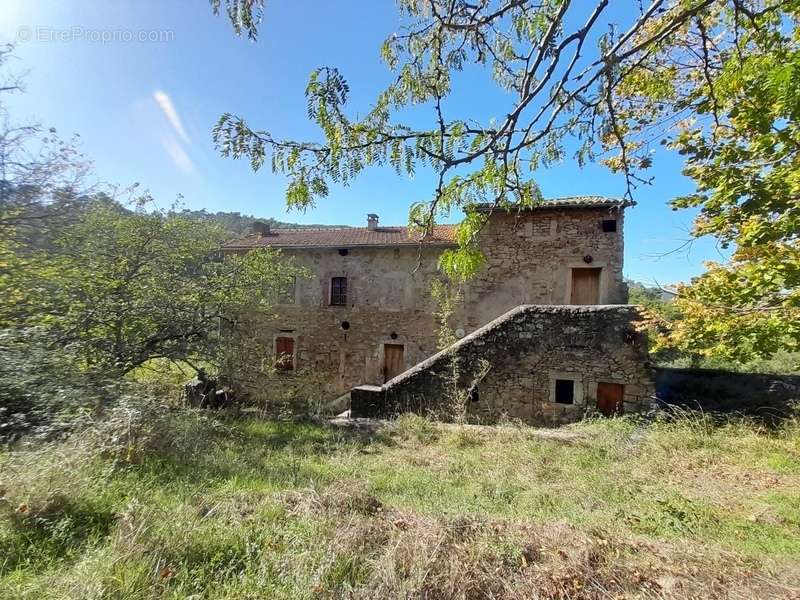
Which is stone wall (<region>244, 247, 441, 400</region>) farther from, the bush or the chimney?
the bush

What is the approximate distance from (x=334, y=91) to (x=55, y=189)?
628 centimetres

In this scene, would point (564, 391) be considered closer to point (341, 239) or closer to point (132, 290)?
point (132, 290)

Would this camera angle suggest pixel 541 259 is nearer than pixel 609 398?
No

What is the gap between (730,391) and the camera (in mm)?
9047

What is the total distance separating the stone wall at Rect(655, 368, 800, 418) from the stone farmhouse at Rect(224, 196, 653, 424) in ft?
6.50

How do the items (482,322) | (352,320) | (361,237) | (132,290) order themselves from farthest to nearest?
(361,237) → (352,320) → (482,322) → (132,290)

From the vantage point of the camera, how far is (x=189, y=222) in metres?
8.19

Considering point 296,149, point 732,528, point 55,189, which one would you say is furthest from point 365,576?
point 55,189

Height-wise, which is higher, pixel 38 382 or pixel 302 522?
pixel 38 382

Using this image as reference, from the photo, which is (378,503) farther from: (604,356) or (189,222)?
(189,222)

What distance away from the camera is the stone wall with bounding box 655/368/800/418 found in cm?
726

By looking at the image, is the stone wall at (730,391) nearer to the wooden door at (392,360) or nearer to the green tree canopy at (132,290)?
the wooden door at (392,360)

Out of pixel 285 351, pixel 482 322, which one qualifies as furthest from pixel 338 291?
→ pixel 482 322

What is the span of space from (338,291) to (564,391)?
8119 millimetres
